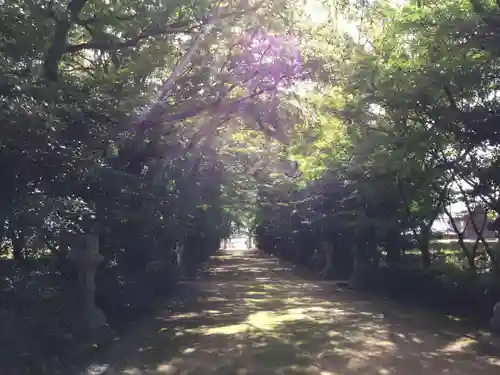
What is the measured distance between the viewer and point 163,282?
18781 millimetres

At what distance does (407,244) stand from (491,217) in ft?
15.2

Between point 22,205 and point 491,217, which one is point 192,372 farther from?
point 491,217

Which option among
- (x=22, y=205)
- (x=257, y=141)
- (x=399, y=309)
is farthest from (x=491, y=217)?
(x=22, y=205)

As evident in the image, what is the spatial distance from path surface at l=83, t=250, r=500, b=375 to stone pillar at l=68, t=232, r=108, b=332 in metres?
0.64

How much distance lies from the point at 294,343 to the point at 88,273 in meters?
4.06

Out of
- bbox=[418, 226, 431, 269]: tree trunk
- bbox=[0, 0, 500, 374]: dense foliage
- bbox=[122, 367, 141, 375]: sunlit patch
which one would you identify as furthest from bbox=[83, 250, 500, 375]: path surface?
bbox=[418, 226, 431, 269]: tree trunk

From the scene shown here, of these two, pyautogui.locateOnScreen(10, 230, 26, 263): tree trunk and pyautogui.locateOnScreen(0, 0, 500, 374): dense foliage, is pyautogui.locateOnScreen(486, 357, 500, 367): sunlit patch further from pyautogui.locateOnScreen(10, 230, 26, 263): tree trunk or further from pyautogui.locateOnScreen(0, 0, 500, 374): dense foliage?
pyautogui.locateOnScreen(10, 230, 26, 263): tree trunk

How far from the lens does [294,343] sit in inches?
434

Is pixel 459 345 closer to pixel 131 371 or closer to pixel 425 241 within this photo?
pixel 131 371

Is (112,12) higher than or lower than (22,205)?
higher

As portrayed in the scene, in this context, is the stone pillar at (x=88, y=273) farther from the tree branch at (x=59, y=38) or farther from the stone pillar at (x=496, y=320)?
the stone pillar at (x=496, y=320)

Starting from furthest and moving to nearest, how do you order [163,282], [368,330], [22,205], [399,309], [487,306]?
[163,282] < [399,309] < [487,306] < [368,330] < [22,205]

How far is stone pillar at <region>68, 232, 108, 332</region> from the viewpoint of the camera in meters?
11.1

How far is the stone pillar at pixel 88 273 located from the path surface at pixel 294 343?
64 cm
